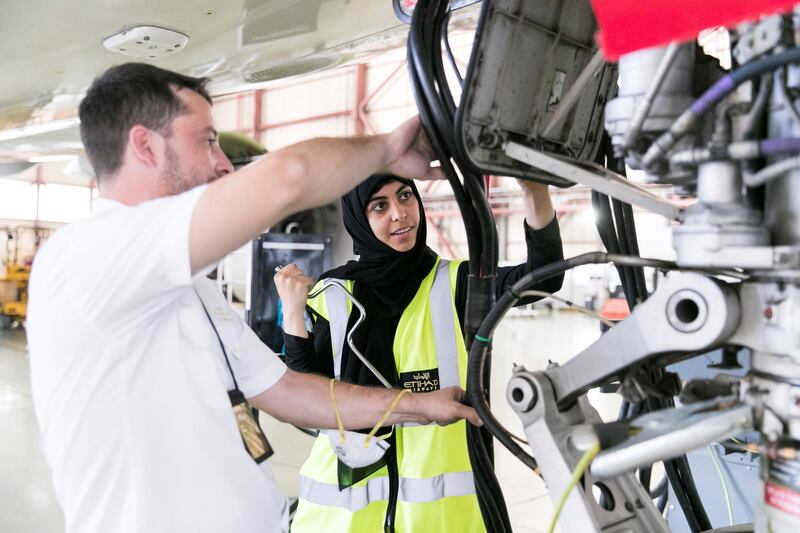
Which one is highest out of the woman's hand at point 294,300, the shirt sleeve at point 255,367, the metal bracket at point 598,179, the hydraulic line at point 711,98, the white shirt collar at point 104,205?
the hydraulic line at point 711,98

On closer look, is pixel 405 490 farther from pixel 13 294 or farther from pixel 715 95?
pixel 13 294

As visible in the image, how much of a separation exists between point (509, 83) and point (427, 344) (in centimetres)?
78

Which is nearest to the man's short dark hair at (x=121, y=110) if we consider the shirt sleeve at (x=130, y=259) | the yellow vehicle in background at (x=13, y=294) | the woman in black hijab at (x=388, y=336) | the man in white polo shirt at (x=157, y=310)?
the man in white polo shirt at (x=157, y=310)

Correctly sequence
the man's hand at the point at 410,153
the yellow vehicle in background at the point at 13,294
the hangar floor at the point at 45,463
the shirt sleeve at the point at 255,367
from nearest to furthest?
the man's hand at the point at 410,153 < the shirt sleeve at the point at 255,367 < the hangar floor at the point at 45,463 < the yellow vehicle in background at the point at 13,294

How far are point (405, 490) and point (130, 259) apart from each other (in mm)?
858

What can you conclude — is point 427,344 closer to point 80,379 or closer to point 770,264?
point 80,379

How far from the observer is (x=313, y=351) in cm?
161

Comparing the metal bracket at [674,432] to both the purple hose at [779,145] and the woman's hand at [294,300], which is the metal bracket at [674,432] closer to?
the purple hose at [779,145]

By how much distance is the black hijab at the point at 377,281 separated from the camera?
1.51m

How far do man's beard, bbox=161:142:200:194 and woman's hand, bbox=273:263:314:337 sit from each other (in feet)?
2.20

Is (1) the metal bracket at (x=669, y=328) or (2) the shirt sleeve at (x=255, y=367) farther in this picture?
(2) the shirt sleeve at (x=255, y=367)

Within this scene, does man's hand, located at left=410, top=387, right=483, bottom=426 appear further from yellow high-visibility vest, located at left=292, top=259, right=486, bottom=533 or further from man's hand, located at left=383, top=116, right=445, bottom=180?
man's hand, located at left=383, top=116, right=445, bottom=180

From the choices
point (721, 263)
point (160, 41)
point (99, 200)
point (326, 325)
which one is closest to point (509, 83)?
point (721, 263)

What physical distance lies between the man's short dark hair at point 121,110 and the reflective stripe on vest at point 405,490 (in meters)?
0.84
